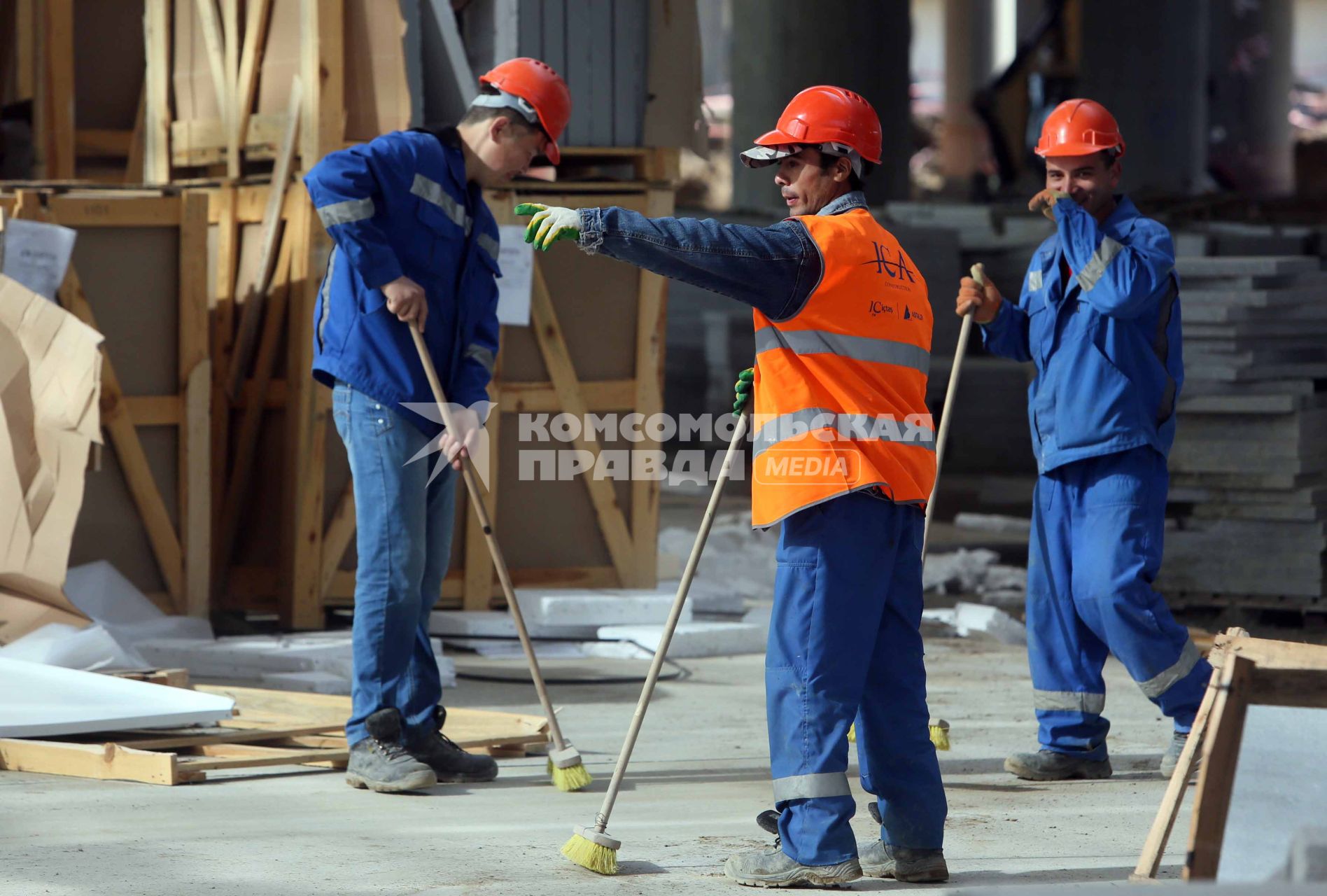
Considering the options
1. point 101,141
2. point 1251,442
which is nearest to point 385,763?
point 101,141

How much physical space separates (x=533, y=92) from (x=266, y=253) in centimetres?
295

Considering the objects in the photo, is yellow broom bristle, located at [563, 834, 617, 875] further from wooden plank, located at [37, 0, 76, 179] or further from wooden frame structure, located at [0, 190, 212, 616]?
wooden plank, located at [37, 0, 76, 179]

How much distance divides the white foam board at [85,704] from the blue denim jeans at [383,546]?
633mm

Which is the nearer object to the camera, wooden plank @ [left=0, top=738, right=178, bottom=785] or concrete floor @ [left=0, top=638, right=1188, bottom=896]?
concrete floor @ [left=0, top=638, right=1188, bottom=896]

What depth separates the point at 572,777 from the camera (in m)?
5.43

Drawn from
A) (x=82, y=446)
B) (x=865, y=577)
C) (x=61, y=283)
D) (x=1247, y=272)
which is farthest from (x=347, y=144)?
(x=1247, y=272)

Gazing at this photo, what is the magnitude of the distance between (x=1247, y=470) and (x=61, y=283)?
6240mm

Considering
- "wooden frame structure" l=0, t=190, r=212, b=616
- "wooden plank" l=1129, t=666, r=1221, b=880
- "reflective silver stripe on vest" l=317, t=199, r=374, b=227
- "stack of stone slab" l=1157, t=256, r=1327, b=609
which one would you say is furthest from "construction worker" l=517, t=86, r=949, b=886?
"stack of stone slab" l=1157, t=256, r=1327, b=609

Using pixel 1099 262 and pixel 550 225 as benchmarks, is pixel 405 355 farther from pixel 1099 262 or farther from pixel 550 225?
pixel 1099 262

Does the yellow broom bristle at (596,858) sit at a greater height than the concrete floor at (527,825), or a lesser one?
greater

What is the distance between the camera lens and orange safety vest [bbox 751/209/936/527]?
4.25m

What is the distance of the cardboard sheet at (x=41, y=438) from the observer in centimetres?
661

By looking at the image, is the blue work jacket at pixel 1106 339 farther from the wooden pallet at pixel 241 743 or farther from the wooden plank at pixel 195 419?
the wooden plank at pixel 195 419

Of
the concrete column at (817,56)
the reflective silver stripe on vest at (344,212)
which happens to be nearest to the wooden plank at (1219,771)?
the reflective silver stripe on vest at (344,212)
